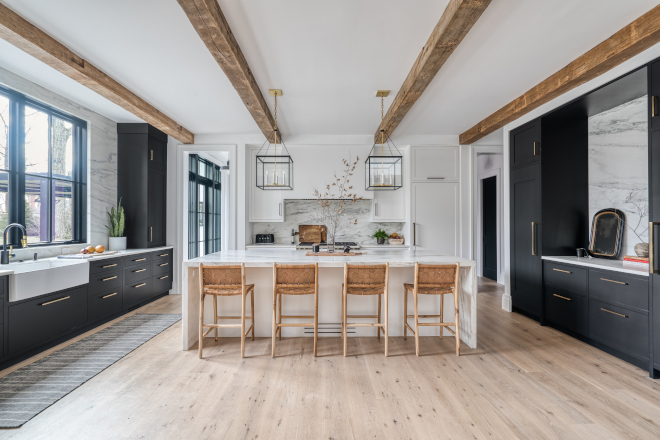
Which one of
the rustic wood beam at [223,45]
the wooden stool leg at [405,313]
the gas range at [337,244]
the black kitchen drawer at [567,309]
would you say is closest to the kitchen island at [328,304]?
the wooden stool leg at [405,313]

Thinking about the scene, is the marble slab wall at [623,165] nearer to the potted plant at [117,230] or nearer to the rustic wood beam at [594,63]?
the rustic wood beam at [594,63]

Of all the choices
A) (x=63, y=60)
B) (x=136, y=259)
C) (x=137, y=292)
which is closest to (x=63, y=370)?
(x=137, y=292)

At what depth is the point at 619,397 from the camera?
2.30 metres

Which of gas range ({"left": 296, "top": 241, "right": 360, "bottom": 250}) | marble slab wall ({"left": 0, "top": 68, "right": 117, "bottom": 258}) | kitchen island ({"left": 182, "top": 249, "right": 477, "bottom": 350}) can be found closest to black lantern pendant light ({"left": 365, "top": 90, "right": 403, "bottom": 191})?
gas range ({"left": 296, "top": 241, "right": 360, "bottom": 250})

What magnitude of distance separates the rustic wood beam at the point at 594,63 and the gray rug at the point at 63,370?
16.1ft

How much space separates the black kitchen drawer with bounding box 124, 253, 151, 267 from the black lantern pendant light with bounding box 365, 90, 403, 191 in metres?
3.33

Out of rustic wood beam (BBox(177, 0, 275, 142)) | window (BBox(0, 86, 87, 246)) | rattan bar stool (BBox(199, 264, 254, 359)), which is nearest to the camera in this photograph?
rustic wood beam (BBox(177, 0, 275, 142))

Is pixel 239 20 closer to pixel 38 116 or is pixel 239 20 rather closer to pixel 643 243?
pixel 38 116

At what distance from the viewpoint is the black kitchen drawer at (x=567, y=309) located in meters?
3.32

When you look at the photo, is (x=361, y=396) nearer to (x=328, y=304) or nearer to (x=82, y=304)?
(x=328, y=304)

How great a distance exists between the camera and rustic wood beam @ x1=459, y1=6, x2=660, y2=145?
7.92 ft

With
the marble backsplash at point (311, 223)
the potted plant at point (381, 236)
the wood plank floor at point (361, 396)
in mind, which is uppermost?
the marble backsplash at point (311, 223)

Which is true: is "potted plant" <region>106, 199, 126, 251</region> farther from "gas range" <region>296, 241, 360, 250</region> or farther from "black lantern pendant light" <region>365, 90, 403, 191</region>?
"black lantern pendant light" <region>365, 90, 403, 191</region>

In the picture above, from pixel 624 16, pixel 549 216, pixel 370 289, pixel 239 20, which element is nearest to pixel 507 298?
pixel 549 216
